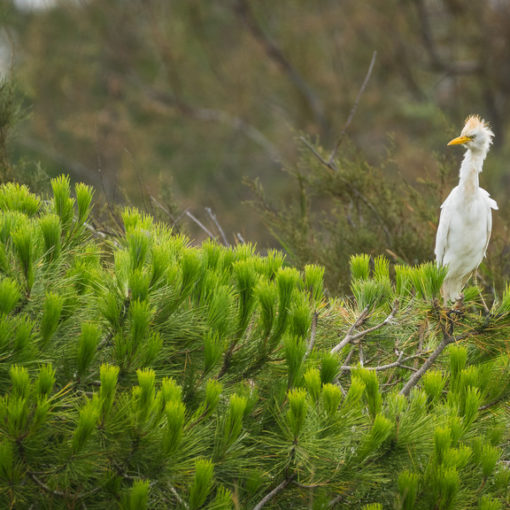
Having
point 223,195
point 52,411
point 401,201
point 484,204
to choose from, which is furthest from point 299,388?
point 223,195

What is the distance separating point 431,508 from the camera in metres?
2.44

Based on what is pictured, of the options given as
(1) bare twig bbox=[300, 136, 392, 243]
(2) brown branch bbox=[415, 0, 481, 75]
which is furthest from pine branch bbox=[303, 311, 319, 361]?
(2) brown branch bbox=[415, 0, 481, 75]

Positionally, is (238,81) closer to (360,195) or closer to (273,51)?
(273,51)

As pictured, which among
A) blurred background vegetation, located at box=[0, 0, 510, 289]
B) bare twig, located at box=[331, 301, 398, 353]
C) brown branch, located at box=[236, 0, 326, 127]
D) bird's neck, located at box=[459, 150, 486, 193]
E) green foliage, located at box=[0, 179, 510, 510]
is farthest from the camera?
brown branch, located at box=[236, 0, 326, 127]

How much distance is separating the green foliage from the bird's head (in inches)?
81.7

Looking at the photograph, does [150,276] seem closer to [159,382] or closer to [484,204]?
[159,382]

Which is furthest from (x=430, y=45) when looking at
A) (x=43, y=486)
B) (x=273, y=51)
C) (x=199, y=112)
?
(x=43, y=486)

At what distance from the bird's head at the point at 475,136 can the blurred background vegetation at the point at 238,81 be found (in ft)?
23.4

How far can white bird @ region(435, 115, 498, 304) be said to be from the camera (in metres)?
4.68

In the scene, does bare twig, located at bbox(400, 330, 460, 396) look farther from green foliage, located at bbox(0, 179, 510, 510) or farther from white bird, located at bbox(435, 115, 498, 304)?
white bird, located at bbox(435, 115, 498, 304)

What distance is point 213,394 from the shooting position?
2.36 metres

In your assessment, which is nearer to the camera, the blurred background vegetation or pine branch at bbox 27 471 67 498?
pine branch at bbox 27 471 67 498

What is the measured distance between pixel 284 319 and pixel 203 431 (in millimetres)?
522

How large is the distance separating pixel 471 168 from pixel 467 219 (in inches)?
14.4
